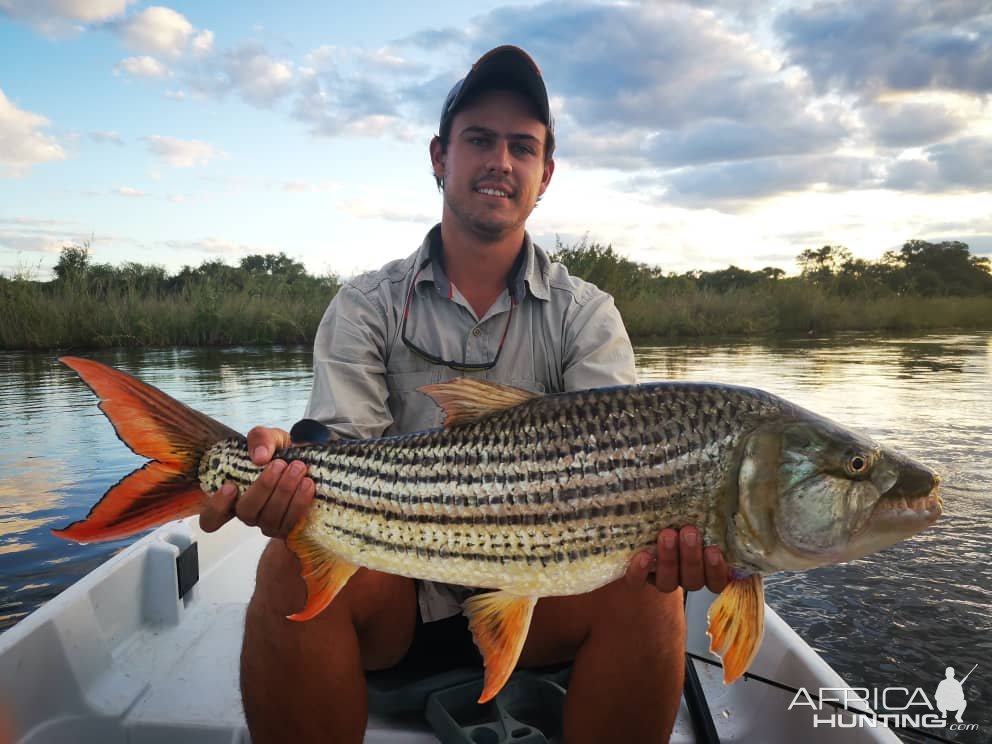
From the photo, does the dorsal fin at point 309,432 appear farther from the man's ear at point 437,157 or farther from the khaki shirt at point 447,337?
the man's ear at point 437,157

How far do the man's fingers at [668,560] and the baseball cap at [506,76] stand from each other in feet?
7.61

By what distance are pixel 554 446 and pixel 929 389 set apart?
12723 millimetres

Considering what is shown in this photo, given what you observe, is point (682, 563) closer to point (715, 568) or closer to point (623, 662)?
point (715, 568)

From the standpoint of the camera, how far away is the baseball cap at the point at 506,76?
11.5 ft

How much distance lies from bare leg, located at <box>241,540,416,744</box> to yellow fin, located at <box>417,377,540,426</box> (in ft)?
2.50

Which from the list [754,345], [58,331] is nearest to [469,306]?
[58,331]

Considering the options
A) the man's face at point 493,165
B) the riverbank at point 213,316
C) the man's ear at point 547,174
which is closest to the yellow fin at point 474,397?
the man's face at point 493,165

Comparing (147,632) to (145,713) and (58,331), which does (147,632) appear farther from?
(58,331)

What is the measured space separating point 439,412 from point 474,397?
898 millimetres

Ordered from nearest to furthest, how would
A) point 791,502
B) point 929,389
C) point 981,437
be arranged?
point 791,502, point 981,437, point 929,389

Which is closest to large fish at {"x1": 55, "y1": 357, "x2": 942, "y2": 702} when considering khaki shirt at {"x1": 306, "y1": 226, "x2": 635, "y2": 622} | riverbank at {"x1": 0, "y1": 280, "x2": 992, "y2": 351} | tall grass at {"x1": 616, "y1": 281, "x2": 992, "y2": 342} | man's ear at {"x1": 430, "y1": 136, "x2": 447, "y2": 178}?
khaki shirt at {"x1": 306, "y1": 226, "x2": 635, "y2": 622}

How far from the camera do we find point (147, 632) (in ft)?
12.3

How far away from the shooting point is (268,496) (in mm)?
2445

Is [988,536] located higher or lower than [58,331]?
lower
